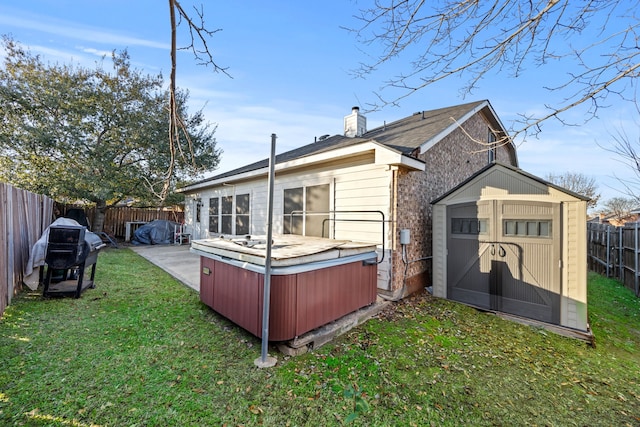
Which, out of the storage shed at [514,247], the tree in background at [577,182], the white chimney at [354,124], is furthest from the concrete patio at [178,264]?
the tree in background at [577,182]

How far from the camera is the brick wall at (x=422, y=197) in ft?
16.6

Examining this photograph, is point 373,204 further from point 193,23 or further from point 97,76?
point 97,76

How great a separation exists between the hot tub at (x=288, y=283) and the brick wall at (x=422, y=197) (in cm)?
114

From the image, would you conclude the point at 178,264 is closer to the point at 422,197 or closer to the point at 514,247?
the point at 422,197

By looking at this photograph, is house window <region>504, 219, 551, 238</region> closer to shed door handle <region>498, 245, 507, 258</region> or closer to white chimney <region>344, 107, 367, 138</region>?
shed door handle <region>498, 245, 507, 258</region>

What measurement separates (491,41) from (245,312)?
3876 millimetres

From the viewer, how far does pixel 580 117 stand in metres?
2.33

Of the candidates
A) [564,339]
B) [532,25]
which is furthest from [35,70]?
[564,339]

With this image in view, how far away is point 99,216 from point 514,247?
1515 cm

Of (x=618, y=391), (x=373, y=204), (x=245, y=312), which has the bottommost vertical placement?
(x=618, y=391)

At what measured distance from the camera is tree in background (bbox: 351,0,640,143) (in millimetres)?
2139

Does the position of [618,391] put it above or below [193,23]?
below

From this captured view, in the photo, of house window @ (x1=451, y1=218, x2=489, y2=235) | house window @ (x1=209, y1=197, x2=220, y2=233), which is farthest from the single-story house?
house window @ (x1=209, y1=197, x2=220, y2=233)

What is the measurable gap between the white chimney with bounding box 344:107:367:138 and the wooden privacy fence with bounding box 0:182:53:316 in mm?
7246
